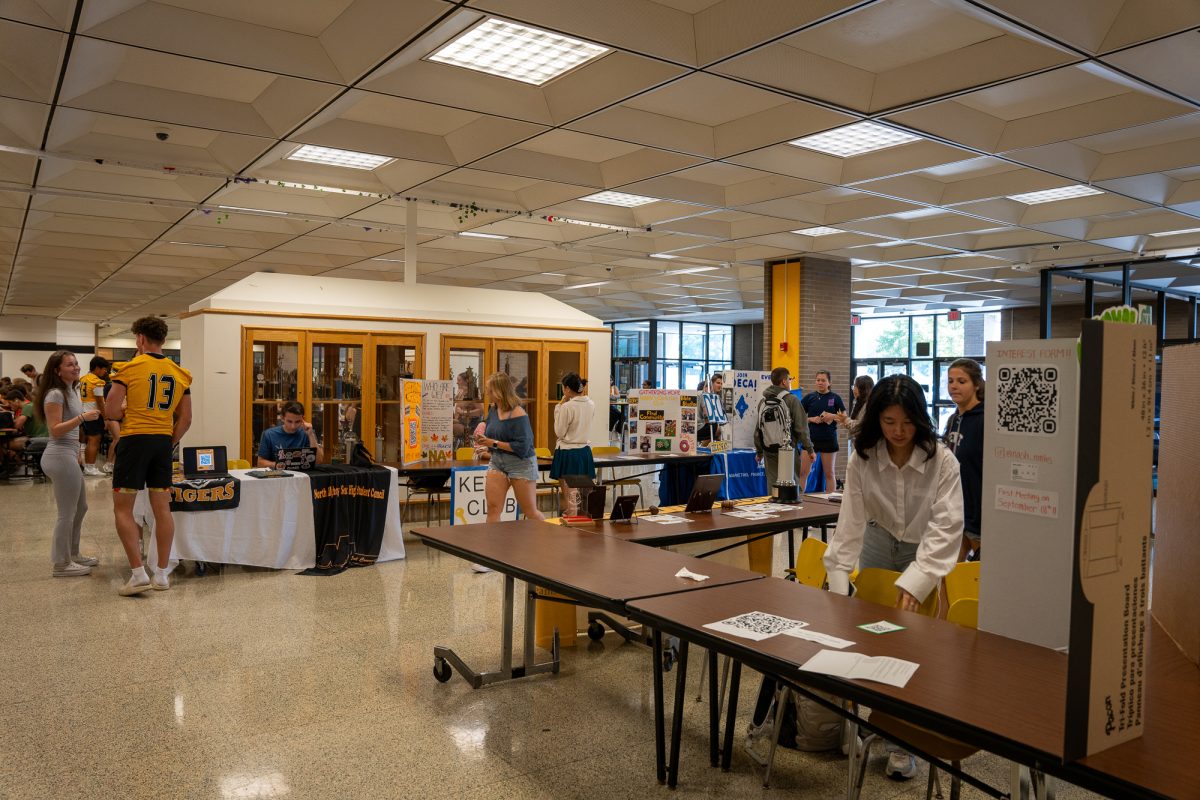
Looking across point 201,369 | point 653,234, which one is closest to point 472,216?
point 653,234

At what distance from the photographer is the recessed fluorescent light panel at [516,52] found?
4.82 metres

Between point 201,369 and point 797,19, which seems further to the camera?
point 201,369

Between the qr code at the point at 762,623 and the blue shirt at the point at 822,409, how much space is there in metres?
7.99

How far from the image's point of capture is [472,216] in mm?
9703

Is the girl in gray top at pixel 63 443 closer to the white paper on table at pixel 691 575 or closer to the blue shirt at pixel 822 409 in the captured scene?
the white paper on table at pixel 691 575

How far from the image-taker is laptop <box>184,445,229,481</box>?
6.68 metres

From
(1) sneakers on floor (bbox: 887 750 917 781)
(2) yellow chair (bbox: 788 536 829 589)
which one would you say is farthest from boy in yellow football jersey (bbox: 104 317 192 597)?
(1) sneakers on floor (bbox: 887 750 917 781)

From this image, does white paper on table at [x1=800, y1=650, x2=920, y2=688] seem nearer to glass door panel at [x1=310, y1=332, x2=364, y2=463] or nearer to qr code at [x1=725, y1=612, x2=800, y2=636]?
qr code at [x1=725, y1=612, x2=800, y2=636]

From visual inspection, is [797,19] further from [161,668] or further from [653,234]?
[653,234]

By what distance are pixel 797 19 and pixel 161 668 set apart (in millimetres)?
4748

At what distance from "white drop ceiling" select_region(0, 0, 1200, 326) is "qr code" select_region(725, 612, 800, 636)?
120 inches

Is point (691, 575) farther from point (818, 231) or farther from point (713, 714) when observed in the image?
point (818, 231)

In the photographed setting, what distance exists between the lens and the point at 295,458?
24.0ft

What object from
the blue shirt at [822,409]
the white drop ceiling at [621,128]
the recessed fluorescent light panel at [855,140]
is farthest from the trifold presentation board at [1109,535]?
the blue shirt at [822,409]
